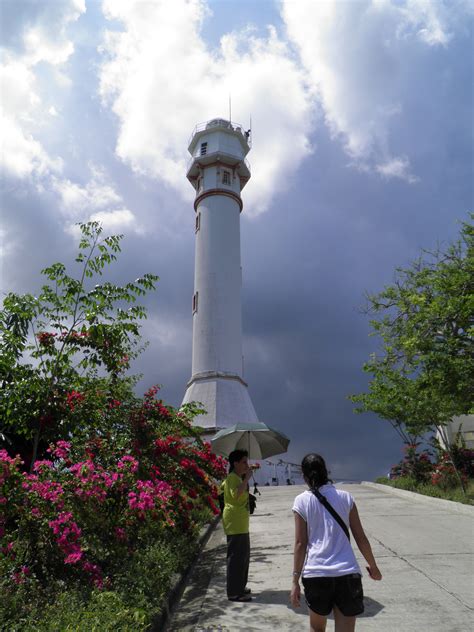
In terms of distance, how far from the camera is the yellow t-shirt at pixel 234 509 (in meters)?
6.12

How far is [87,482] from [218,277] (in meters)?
25.6

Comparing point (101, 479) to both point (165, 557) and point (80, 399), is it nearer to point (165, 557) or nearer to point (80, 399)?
point (165, 557)

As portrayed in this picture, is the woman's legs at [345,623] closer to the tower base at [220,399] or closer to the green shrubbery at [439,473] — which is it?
the green shrubbery at [439,473]

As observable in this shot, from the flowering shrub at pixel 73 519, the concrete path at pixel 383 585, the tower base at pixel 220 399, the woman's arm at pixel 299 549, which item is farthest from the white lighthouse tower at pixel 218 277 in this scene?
the woman's arm at pixel 299 549

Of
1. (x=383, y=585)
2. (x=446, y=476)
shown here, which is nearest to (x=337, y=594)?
(x=383, y=585)

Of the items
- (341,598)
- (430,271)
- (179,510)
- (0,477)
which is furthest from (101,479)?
(430,271)

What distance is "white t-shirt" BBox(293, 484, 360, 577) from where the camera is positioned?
127 inches

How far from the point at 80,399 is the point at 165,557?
9.76 feet

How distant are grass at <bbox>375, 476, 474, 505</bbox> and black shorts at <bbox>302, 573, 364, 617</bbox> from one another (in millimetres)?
13128

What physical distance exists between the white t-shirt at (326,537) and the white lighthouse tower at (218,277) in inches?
921

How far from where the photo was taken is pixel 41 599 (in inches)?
198

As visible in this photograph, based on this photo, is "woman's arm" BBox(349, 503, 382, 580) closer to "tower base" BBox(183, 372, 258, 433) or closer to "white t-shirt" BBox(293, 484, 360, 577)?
"white t-shirt" BBox(293, 484, 360, 577)

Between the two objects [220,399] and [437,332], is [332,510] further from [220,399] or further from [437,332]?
[220,399]

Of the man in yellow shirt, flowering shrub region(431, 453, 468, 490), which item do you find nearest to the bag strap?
the man in yellow shirt
